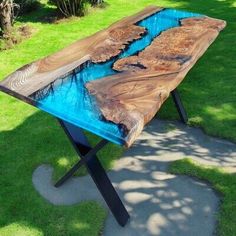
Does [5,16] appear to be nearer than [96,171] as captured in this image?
No

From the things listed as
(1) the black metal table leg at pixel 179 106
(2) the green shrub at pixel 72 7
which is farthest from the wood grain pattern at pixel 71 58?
(2) the green shrub at pixel 72 7

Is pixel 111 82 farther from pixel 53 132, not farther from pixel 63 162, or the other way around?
pixel 53 132

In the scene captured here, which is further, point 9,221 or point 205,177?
point 205,177

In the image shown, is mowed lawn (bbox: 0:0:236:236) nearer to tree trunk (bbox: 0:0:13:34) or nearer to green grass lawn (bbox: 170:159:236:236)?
green grass lawn (bbox: 170:159:236:236)

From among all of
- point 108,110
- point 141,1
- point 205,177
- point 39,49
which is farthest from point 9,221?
point 141,1

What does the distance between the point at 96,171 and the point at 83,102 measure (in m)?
0.75

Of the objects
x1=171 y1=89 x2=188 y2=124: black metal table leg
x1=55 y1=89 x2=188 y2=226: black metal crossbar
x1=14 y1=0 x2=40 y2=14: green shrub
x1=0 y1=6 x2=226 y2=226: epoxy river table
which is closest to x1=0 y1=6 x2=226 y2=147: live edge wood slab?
Result: x1=0 y1=6 x2=226 y2=226: epoxy river table

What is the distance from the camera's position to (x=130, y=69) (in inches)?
163

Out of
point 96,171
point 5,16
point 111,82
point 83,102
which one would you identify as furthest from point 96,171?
point 5,16

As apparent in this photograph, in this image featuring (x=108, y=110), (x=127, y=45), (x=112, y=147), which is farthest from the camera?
(x=112, y=147)

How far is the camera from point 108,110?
3275 mm

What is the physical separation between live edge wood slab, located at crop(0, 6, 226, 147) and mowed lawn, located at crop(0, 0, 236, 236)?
1199mm

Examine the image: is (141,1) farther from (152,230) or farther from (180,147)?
(152,230)

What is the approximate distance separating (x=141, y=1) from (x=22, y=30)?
3.71m
